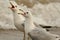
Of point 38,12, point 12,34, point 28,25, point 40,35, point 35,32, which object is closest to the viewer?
point 40,35

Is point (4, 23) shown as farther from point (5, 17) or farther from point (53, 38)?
point (53, 38)

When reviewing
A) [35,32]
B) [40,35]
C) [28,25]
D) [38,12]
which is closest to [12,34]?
[38,12]

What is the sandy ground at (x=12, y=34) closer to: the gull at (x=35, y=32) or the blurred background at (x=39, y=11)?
the blurred background at (x=39, y=11)

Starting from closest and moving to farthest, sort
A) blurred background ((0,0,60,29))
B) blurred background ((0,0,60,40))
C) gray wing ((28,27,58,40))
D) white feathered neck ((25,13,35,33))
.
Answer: gray wing ((28,27,58,40)), white feathered neck ((25,13,35,33)), blurred background ((0,0,60,40)), blurred background ((0,0,60,29))

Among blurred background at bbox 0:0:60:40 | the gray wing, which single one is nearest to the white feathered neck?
the gray wing

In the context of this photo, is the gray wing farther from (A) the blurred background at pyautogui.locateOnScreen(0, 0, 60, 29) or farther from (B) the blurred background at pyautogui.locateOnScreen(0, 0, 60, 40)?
(A) the blurred background at pyautogui.locateOnScreen(0, 0, 60, 29)

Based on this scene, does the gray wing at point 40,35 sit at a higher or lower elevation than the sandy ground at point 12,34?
higher

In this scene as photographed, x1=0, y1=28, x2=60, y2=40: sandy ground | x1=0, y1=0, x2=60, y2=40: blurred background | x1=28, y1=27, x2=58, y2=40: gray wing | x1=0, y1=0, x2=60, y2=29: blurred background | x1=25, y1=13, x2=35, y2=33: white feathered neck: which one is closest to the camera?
x1=28, y1=27, x2=58, y2=40: gray wing

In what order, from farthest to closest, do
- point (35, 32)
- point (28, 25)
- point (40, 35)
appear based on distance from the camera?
1. point (28, 25)
2. point (35, 32)
3. point (40, 35)

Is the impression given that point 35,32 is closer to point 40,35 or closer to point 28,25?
point 40,35

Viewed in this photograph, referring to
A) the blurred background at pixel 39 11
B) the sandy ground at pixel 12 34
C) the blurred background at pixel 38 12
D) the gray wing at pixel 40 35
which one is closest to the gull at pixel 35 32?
the gray wing at pixel 40 35

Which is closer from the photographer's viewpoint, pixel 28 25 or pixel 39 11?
pixel 28 25

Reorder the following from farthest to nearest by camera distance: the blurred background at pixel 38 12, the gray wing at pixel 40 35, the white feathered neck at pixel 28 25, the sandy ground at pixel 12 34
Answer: the blurred background at pixel 38 12 < the sandy ground at pixel 12 34 < the white feathered neck at pixel 28 25 < the gray wing at pixel 40 35

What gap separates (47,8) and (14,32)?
5.36ft
